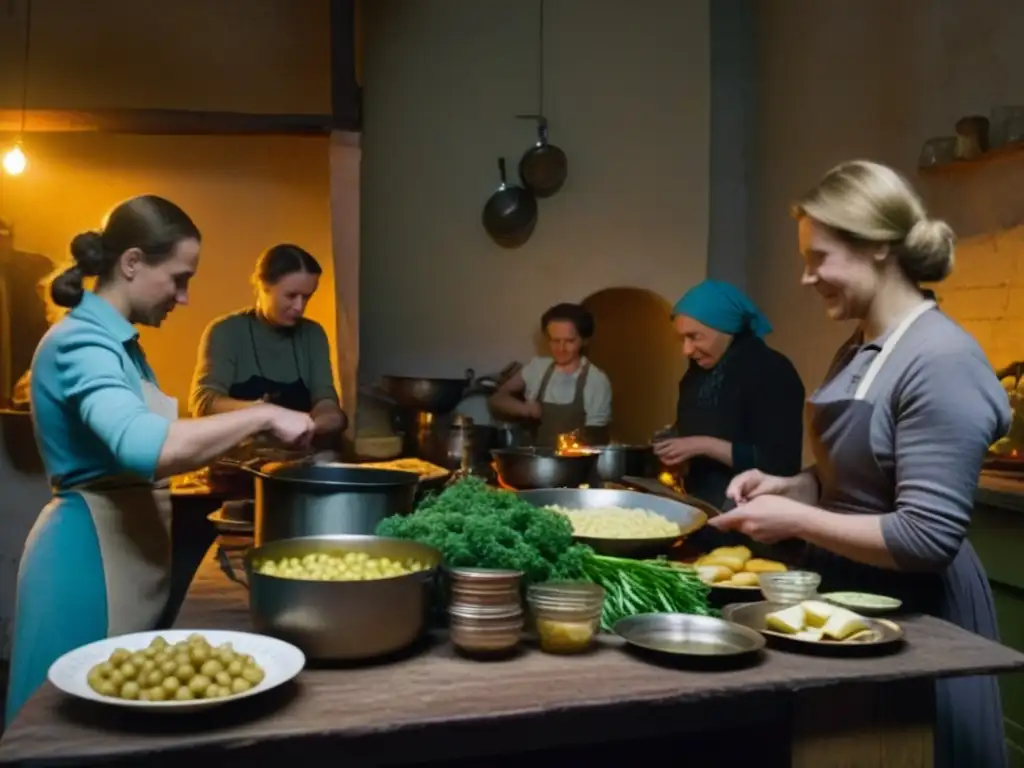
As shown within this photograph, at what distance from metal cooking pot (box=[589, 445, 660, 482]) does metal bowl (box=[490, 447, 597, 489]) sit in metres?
0.53

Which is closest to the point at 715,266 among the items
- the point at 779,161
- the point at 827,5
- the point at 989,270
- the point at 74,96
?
the point at 779,161

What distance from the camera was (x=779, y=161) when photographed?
21.6 ft

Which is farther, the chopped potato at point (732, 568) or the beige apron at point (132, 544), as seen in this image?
the beige apron at point (132, 544)

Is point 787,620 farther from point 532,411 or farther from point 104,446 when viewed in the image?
point 532,411

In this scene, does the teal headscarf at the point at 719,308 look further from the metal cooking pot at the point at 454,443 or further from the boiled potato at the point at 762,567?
the boiled potato at the point at 762,567

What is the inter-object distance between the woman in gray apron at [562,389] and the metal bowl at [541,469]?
8.06 feet

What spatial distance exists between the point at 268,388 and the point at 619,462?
5.96 ft

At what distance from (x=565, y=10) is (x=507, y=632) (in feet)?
17.6

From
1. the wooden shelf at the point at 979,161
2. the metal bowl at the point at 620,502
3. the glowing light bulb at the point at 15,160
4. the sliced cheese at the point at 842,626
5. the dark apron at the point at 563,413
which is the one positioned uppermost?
the glowing light bulb at the point at 15,160

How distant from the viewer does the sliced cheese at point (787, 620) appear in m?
1.89

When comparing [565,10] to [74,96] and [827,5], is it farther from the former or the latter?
[74,96]

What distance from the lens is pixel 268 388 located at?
15.6 feet

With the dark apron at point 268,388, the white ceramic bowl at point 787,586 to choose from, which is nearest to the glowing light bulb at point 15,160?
the dark apron at point 268,388

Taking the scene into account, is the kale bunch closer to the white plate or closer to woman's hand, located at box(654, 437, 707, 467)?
Result: the white plate
